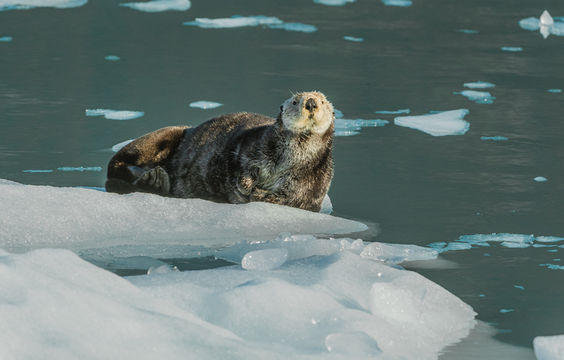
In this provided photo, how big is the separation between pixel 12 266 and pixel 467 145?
3.65 meters

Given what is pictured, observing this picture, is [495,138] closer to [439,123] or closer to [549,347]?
[439,123]

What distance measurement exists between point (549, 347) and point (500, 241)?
1275mm

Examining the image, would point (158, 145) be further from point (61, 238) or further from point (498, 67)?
point (498, 67)

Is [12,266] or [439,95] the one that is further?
[439,95]

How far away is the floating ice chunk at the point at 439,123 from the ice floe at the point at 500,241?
6.11 feet

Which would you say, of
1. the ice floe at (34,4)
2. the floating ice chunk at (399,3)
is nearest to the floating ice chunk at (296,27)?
the floating ice chunk at (399,3)

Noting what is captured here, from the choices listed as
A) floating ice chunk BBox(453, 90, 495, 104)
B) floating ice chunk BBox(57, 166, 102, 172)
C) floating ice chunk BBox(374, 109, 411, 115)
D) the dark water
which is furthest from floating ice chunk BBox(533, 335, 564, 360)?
floating ice chunk BBox(453, 90, 495, 104)

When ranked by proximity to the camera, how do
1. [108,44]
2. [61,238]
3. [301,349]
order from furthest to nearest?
1. [108,44]
2. [61,238]
3. [301,349]

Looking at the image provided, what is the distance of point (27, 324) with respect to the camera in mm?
2512

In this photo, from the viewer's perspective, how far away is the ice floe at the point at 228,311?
2.54m

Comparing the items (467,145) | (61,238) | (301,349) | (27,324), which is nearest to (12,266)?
(27,324)

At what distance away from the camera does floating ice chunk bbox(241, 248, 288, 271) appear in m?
3.56

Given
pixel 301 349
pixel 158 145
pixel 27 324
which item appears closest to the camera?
pixel 27 324

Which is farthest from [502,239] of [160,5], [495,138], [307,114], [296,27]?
[160,5]
